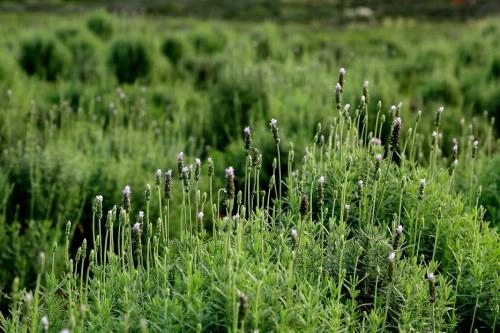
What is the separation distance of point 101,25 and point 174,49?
289cm

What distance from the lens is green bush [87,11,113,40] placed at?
16.7m

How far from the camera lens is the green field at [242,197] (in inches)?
122

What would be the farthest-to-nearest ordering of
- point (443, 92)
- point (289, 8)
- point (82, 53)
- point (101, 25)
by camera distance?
point (289, 8), point (101, 25), point (82, 53), point (443, 92)

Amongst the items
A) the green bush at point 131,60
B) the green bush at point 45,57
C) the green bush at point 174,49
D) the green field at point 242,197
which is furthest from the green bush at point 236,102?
the green bush at point 174,49

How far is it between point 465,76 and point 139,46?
17.9 feet

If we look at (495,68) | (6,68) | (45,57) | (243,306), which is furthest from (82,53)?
(243,306)

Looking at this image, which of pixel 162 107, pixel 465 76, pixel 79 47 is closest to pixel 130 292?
pixel 162 107

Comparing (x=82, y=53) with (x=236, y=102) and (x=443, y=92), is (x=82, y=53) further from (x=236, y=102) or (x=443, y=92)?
(x=443, y=92)

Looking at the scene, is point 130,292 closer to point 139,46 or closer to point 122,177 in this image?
point 122,177

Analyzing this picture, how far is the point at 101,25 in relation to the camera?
1670 cm

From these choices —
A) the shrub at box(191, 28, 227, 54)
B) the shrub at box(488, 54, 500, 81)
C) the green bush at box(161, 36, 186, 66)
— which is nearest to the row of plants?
the shrub at box(488, 54, 500, 81)

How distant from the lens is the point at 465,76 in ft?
40.0

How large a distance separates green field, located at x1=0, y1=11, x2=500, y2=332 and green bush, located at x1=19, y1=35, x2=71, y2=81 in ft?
0.13

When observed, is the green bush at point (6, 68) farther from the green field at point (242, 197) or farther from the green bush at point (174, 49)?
the green bush at point (174, 49)
